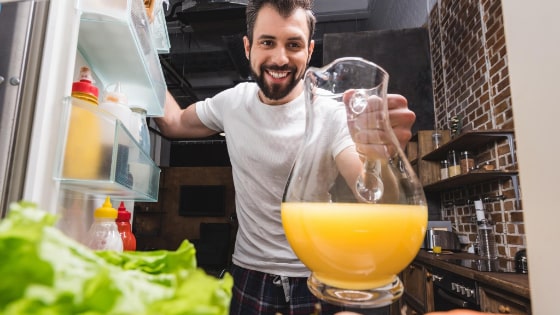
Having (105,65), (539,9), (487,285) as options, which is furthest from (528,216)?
(487,285)

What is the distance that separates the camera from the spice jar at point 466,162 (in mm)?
2834

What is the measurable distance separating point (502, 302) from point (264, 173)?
4.30ft

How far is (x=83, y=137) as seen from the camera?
0.60 metres

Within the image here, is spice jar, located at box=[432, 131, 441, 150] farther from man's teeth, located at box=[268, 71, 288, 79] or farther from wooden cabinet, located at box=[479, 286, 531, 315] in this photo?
man's teeth, located at box=[268, 71, 288, 79]

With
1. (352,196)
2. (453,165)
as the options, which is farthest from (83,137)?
(453,165)

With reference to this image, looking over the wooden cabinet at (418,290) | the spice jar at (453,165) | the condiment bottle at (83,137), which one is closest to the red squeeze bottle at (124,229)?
the condiment bottle at (83,137)

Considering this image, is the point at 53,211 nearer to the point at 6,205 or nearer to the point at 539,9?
the point at 6,205

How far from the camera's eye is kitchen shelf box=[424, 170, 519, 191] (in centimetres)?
242

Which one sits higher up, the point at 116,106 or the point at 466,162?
the point at 466,162

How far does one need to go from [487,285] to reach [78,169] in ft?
6.29

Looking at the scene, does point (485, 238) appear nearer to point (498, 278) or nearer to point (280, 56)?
point (498, 278)

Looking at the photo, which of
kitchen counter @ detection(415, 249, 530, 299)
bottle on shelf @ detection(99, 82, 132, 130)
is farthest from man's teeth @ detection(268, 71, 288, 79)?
kitchen counter @ detection(415, 249, 530, 299)

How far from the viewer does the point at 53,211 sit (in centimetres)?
55

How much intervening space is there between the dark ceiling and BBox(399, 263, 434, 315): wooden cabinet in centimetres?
294
